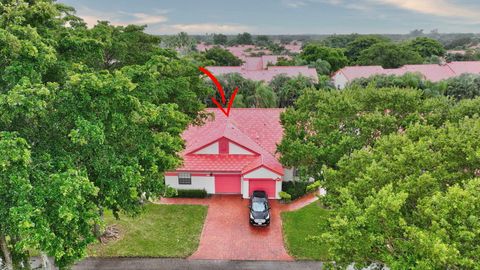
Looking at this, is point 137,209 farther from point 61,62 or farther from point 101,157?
point 61,62

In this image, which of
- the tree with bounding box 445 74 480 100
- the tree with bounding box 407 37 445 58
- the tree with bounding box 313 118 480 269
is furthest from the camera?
the tree with bounding box 407 37 445 58

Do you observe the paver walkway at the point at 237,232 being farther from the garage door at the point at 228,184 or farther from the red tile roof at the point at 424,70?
the red tile roof at the point at 424,70

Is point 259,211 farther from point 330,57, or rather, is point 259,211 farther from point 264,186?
point 330,57

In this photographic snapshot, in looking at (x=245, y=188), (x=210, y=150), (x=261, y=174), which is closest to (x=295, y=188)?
(x=261, y=174)

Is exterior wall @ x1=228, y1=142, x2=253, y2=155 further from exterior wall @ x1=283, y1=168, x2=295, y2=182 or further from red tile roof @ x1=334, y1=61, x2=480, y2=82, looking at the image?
red tile roof @ x1=334, y1=61, x2=480, y2=82

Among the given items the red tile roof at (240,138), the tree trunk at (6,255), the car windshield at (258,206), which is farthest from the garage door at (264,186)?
the tree trunk at (6,255)

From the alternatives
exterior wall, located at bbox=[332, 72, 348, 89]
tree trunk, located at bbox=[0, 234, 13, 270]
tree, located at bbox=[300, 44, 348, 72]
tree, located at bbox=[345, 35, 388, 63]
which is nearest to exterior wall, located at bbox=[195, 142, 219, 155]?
tree trunk, located at bbox=[0, 234, 13, 270]
